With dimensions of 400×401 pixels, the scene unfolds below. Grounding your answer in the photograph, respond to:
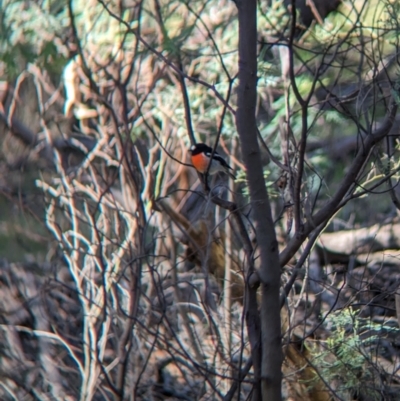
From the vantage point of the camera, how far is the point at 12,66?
128 inches

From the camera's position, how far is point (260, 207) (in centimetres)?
279

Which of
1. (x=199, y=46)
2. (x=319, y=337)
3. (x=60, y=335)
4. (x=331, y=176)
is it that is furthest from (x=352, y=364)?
(x=331, y=176)

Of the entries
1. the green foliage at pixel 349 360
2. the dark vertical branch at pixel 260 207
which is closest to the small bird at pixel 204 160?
the dark vertical branch at pixel 260 207

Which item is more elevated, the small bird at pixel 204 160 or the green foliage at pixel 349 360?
the small bird at pixel 204 160

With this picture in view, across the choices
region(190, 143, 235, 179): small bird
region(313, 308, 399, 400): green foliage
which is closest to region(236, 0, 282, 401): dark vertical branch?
region(190, 143, 235, 179): small bird

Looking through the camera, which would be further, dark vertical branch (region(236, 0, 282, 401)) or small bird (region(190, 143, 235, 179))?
small bird (region(190, 143, 235, 179))

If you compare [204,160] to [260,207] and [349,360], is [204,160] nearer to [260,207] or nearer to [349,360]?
[349,360]

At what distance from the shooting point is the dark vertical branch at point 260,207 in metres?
2.75

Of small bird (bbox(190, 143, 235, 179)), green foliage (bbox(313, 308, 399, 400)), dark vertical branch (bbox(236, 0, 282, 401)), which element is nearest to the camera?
dark vertical branch (bbox(236, 0, 282, 401))

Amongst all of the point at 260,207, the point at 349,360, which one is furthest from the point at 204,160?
the point at 260,207

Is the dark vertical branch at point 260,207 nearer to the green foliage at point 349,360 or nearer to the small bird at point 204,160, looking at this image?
the small bird at point 204,160

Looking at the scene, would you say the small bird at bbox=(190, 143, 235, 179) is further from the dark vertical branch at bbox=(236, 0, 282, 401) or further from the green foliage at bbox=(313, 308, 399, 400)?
the green foliage at bbox=(313, 308, 399, 400)

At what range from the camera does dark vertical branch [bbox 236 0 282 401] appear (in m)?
2.75

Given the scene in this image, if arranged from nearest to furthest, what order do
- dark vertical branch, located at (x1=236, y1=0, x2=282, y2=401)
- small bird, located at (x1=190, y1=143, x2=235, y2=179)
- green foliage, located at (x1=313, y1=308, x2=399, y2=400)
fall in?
1. dark vertical branch, located at (x1=236, y1=0, x2=282, y2=401)
2. green foliage, located at (x1=313, y1=308, x2=399, y2=400)
3. small bird, located at (x1=190, y1=143, x2=235, y2=179)
